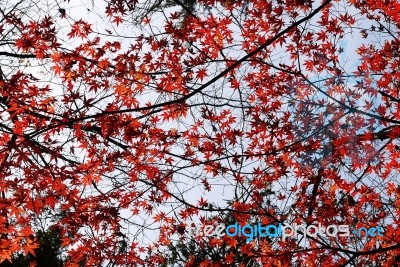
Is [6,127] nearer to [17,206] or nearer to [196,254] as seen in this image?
[17,206]

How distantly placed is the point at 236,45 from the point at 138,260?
13.0ft

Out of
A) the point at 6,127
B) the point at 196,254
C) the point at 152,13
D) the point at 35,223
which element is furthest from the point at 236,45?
the point at 196,254

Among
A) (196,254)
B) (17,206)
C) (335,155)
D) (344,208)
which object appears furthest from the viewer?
(196,254)

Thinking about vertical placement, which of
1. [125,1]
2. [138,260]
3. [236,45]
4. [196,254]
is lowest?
[138,260]

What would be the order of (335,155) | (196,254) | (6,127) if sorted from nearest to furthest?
(6,127) → (335,155) → (196,254)

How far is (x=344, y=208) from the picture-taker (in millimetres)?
6070

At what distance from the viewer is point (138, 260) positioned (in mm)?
6699

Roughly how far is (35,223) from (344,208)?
4.62 m

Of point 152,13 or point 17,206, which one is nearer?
point 17,206

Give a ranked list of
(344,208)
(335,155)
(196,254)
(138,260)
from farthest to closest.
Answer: (196,254)
(138,260)
(344,208)
(335,155)

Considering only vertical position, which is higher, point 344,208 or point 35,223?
point 344,208

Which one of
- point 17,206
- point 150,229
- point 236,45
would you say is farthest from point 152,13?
point 17,206

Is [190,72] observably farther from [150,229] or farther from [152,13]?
[150,229]

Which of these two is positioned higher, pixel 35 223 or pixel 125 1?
pixel 125 1
